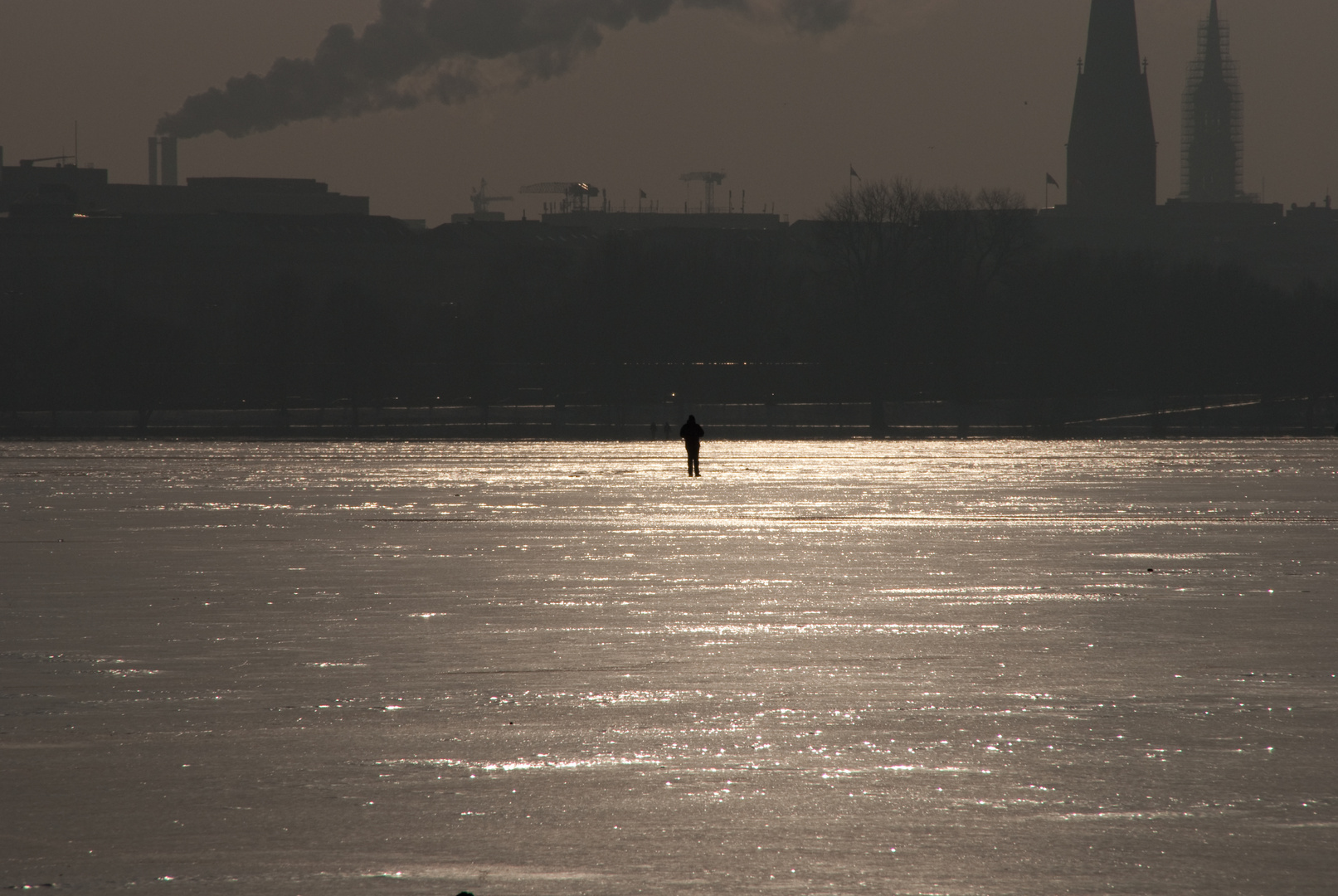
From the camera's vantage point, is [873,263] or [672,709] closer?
[672,709]

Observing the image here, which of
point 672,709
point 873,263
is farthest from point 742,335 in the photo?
point 672,709

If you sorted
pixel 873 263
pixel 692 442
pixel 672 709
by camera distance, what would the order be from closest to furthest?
1. pixel 672 709
2. pixel 692 442
3. pixel 873 263

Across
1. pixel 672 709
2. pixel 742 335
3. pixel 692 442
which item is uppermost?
pixel 742 335

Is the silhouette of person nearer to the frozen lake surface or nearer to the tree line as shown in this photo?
the frozen lake surface

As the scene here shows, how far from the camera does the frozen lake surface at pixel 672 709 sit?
27.0 feet

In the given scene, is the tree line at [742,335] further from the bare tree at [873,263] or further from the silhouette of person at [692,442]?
the silhouette of person at [692,442]

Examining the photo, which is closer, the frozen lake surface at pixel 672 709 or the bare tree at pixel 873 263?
the frozen lake surface at pixel 672 709

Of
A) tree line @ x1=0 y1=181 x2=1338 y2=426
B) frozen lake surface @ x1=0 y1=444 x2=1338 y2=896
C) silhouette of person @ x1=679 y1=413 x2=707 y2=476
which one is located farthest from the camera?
tree line @ x1=0 y1=181 x2=1338 y2=426

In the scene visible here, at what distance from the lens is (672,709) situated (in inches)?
451

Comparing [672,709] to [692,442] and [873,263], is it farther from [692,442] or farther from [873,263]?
[873,263]

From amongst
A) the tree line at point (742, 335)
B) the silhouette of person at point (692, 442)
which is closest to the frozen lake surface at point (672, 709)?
the silhouette of person at point (692, 442)

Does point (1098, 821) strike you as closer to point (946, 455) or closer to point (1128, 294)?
point (946, 455)

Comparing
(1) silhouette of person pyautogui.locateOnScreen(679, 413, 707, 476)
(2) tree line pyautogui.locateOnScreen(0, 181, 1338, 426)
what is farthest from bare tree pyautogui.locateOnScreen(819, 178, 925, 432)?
(1) silhouette of person pyautogui.locateOnScreen(679, 413, 707, 476)

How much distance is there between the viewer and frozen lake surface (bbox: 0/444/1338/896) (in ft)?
27.0
